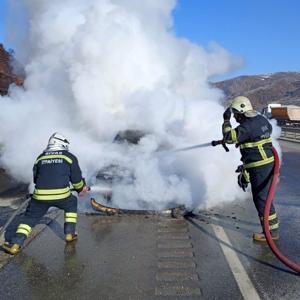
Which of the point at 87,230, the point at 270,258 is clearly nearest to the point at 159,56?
the point at 87,230

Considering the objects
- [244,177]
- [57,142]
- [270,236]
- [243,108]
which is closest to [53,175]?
[57,142]

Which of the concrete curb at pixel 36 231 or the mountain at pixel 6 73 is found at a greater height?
the mountain at pixel 6 73

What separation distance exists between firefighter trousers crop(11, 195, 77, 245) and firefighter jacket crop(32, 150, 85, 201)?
81 millimetres

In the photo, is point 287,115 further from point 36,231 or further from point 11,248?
point 11,248

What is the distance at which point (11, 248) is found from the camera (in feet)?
17.0

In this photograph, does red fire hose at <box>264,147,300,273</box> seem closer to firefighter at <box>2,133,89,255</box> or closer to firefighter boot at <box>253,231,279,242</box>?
firefighter boot at <box>253,231,279,242</box>

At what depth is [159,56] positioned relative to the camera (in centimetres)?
1073

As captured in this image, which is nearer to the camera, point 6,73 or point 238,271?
point 238,271

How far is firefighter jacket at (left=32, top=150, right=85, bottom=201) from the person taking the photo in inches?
216

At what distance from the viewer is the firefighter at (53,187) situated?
548cm

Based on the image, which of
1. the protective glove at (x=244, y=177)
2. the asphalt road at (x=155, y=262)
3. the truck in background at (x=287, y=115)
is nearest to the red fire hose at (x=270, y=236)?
the asphalt road at (x=155, y=262)

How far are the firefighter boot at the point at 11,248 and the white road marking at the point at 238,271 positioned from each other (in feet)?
8.03

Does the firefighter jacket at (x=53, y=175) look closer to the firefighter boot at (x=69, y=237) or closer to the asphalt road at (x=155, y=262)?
the firefighter boot at (x=69, y=237)

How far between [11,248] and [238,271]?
8.61ft
